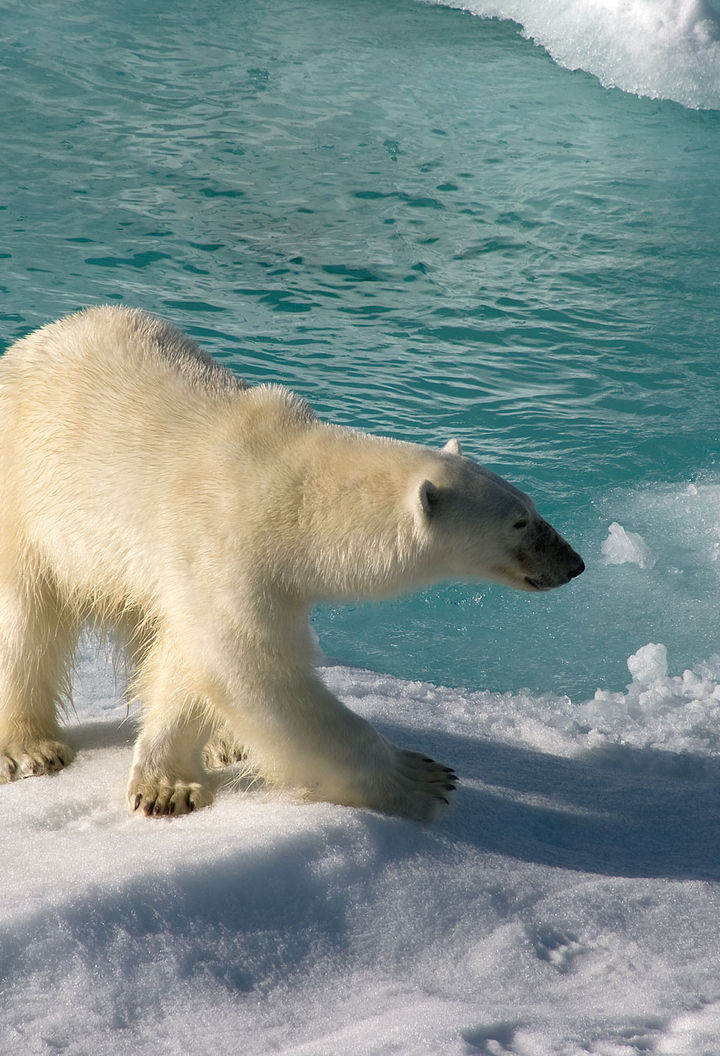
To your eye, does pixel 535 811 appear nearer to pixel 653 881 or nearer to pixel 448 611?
pixel 653 881

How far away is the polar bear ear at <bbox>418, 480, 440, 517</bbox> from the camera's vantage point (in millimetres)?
2830

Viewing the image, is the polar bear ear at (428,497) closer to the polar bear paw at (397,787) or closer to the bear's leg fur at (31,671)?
the polar bear paw at (397,787)

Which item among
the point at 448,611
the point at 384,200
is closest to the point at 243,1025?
the point at 448,611

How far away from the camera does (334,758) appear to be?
304 centimetres

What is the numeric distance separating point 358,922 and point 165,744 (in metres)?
0.74

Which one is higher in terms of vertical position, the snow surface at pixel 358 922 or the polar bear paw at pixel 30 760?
the polar bear paw at pixel 30 760

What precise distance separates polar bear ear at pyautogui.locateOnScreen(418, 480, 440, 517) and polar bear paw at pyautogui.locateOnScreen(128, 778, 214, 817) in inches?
39.8

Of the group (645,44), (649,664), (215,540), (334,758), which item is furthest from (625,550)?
(645,44)

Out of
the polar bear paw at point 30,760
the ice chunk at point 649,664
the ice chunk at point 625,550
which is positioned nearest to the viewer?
the polar bear paw at point 30,760

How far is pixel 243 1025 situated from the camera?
7.67 ft

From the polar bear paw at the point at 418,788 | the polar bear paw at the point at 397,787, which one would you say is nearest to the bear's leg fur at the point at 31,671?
the polar bear paw at the point at 397,787

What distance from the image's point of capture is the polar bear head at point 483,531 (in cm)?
293

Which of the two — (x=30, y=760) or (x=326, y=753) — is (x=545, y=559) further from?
(x=30, y=760)

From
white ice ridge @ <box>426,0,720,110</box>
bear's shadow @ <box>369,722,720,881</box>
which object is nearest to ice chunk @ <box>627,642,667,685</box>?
bear's shadow @ <box>369,722,720,881</box>
